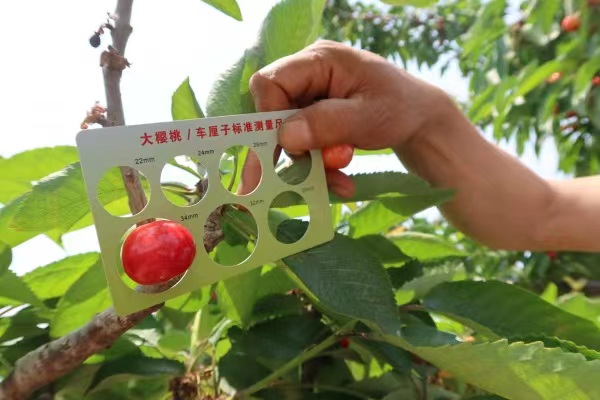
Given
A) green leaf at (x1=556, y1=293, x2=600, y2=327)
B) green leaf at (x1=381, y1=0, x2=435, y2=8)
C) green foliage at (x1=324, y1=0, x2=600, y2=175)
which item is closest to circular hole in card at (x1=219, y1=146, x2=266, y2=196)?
green leaf at (x1=381, y1=0, x2=435, y2=8)

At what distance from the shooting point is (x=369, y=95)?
1.93ft

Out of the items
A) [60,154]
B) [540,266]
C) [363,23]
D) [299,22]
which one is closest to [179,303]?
[60,154]

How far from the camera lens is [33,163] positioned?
0.57m

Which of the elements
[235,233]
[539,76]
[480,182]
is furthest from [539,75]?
[235,233]

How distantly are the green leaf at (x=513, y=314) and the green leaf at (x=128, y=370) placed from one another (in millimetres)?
276

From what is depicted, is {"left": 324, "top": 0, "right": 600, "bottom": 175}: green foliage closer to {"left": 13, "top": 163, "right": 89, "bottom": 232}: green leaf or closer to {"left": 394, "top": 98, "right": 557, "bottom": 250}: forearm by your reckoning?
{"left": 394, "top": 98, "right": 557, "bottom": 250}: forearm

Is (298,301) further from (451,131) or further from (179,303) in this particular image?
(451,131)

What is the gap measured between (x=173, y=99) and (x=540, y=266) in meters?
2.37

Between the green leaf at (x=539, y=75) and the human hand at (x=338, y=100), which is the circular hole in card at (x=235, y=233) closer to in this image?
the human hand at (x=338, y=100)

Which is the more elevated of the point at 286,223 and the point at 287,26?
the point at 287,26

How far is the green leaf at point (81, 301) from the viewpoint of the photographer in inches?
21.4

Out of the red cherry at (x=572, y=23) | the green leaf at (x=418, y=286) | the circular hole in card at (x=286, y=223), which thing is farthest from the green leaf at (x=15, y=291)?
the red cherry at (x=572, y=23)

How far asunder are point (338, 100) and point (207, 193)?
0.16m

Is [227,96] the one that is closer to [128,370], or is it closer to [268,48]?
[268,48]
